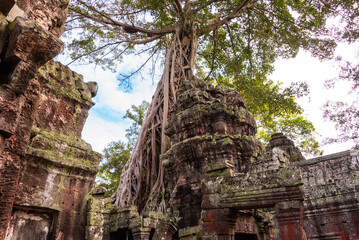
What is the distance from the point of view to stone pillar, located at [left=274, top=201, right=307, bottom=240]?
3.40 meters

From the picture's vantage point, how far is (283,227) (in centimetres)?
350

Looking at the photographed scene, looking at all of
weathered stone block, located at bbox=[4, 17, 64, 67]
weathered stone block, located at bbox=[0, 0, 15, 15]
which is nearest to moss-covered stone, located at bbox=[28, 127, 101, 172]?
weathered stone block, located at bbox=[4, 17, 64, 67]

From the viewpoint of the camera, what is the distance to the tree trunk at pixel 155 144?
891 cm

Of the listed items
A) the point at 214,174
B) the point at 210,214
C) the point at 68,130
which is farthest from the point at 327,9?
the point at 68,130

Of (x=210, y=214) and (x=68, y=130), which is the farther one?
(x=210, y=214)

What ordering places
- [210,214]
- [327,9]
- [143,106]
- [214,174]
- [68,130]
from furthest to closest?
[143,106]
[327,9]
[214,174]
[210,214]
[68,130]

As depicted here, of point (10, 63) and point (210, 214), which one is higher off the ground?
point (10, 63)

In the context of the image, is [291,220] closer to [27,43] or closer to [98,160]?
[98,160]

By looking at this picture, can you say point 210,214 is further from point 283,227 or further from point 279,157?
point 279,157

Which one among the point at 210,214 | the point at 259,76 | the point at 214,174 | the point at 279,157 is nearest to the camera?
the point at 210,214

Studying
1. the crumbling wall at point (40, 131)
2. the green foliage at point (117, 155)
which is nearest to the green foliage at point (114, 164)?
the green foliage at point (117, 155)

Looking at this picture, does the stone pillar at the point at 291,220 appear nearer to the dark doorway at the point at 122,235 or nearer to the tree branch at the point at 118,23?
the dark doorway at the point at 122,235

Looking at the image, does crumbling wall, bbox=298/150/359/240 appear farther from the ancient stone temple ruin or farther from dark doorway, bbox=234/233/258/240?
dark doorway, bbox=234/233/258/240

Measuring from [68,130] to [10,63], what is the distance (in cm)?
144
